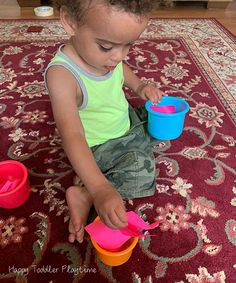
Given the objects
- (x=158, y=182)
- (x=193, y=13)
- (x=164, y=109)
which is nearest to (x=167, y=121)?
(x=164, y=109)

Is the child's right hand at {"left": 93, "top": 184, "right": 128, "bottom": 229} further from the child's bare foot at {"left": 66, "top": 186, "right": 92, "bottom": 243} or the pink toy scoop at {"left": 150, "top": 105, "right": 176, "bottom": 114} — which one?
the pink toy scoop at {"left": 150, "top": 105, "right": 176, "bottom": 114}

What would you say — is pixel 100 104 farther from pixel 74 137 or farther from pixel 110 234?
pixel 110 234

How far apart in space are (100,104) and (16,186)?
0.33 metres

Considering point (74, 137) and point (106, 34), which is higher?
point (106, 34)

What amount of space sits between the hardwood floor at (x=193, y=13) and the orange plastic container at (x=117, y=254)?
182 centimetres

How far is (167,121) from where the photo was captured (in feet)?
3.32

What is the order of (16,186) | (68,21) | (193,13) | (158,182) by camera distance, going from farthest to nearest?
(193,13), (158,182), (16,186), (68,21)

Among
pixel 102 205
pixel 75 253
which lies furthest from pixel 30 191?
pixel 102 205

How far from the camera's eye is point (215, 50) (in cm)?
168

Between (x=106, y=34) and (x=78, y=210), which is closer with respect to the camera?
(x=106, y=34)

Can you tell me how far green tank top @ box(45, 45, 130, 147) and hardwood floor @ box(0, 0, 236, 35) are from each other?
4.80 feet

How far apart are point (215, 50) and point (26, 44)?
3.55 feet

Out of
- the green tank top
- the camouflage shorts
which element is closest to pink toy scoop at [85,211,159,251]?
the camouflage shorts

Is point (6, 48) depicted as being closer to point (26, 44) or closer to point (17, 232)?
point (26, 44)
